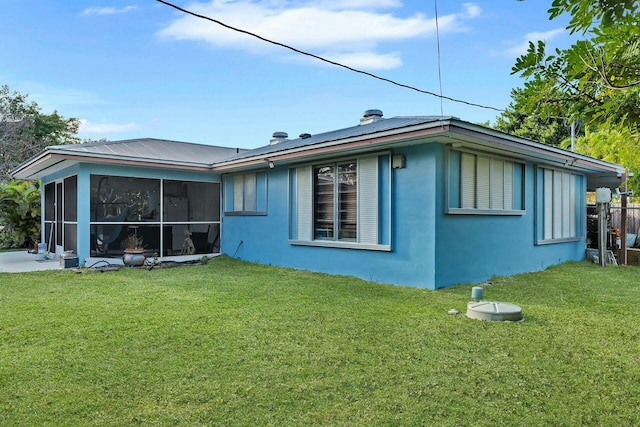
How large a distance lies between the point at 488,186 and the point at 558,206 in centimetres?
320

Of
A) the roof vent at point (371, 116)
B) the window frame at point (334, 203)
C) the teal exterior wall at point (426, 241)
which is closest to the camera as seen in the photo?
the teal exterior wall at point (426, 241)

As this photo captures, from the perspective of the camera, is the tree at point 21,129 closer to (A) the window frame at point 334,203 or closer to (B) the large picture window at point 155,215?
(B) the large picture window at point 155,215

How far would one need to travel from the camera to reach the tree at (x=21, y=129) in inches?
744

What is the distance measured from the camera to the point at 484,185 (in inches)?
291

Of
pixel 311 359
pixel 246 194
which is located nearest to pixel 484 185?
pixel 311 359

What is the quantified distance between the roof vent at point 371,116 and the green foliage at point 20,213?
34.6ft

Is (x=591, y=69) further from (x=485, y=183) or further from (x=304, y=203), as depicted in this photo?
(x=304, y=203)

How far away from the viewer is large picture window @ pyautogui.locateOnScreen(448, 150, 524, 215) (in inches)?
269

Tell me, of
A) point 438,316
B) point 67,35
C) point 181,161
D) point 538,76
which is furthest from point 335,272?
point 67,35

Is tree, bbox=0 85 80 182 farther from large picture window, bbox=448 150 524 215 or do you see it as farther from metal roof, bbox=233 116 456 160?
large picture window, bbox=448 150 524 215

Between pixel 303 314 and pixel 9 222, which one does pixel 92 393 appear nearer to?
pixel 303 314

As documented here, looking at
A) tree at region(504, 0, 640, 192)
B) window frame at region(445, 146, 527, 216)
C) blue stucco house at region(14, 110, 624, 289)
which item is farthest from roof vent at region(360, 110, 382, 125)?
tree at region(504, 0, 640, 192)

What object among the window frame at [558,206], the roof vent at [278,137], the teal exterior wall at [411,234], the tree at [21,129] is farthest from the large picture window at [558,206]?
the tree at [21,129]

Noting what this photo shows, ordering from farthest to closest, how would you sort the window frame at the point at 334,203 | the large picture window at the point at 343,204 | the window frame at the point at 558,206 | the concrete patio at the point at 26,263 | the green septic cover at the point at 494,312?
the window frame at the point at 558,206, the concrete patio at the point at 26,263, the window frame at the point at 334,203, the large picture window at the point at 343,204, the green septic cover at the point at 494,312
